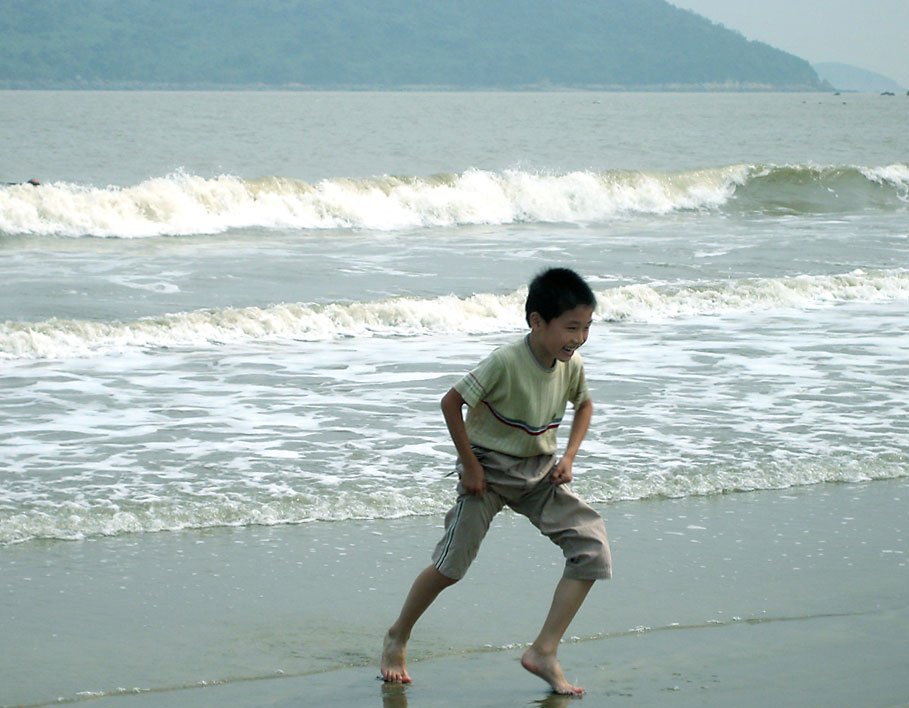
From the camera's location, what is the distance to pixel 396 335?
1134 centimetres

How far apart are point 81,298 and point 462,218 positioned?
12716 millimetres

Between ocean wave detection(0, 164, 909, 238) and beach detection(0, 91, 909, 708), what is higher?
ocean wave detection(0, 164, 909, 238)

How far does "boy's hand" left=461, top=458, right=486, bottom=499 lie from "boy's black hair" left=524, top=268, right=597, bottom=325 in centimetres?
48

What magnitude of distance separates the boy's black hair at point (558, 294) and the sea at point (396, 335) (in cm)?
214

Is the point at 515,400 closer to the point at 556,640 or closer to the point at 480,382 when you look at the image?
the point at 480,382

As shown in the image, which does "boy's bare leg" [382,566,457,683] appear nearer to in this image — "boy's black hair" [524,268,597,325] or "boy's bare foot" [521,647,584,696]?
"boy's bare foot" [521,647,584,696]

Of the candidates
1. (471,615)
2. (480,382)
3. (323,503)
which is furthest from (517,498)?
(323,503)

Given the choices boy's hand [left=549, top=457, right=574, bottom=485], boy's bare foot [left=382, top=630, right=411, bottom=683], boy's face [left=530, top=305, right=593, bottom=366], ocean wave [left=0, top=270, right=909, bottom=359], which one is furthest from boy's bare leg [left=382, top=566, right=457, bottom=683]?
ocean wave [left=0, top=270, right=909, bottom=359]

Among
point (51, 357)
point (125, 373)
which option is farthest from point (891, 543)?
point (51, 357)

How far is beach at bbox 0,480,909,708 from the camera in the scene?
3646 millimetres

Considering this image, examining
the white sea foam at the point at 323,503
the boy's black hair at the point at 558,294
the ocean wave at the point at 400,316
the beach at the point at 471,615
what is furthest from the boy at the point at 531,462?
the ocean wave at the point at 400,316

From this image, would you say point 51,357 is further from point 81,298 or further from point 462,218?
point 462,218

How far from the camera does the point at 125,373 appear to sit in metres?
9.18

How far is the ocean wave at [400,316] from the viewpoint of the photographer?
10.5 m
